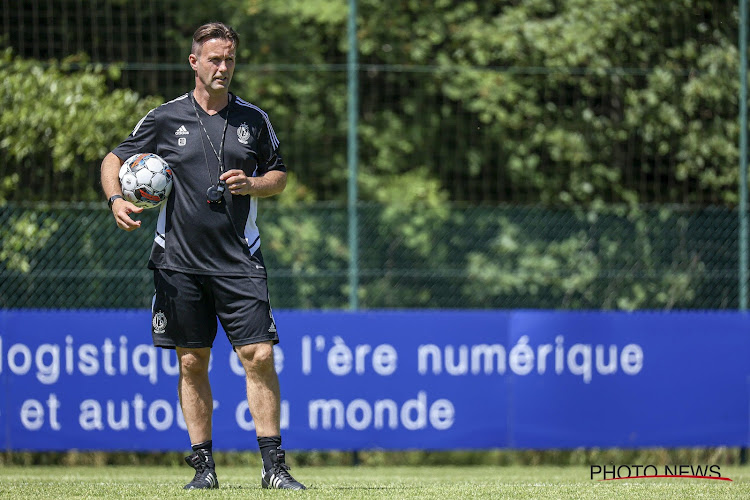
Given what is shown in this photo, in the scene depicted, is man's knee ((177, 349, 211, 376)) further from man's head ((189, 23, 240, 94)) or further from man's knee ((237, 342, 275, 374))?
man's head ((189, 23, 240, 94))

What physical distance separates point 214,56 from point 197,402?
1599 millimetres

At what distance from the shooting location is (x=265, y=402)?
17.4 ft

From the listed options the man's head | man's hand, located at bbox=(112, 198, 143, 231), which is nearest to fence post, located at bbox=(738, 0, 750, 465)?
the man's head

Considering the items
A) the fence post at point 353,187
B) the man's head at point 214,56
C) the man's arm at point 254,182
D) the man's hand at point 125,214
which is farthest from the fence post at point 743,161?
the man's hand at point 125,214

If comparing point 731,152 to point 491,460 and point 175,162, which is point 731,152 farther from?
point 175,162

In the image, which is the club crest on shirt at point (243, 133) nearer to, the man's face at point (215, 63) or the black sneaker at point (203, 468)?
the man's face at point (215, 63)

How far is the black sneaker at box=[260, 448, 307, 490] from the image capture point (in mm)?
5121

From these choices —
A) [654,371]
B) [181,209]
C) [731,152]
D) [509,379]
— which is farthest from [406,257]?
[181,209]

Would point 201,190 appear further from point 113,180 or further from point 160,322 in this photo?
point 160,322

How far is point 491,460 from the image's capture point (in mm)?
9594

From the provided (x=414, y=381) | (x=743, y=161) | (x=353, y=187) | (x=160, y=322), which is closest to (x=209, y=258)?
(x=160, y=322)

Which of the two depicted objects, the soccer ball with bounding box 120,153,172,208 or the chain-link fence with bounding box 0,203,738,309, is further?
the chain-link fence with bounding box 0,203,738,309

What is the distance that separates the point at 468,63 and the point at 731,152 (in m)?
3.33

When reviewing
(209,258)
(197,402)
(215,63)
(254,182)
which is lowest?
(197,402)
